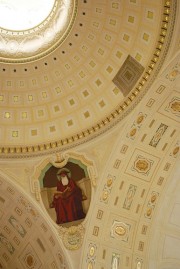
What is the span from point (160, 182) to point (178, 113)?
268 centimetres

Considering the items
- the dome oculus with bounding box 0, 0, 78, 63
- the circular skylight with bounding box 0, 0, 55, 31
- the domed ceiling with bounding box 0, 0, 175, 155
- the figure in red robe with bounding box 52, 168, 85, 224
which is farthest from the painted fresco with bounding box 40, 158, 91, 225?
the circular skylight with bounding box 0, 0, 55, 31

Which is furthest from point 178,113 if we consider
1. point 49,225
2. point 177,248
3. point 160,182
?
point 49,225

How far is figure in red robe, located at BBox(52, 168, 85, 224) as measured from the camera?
15.7m

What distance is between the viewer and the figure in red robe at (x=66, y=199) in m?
15.7

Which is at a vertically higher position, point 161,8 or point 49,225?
point 161,8

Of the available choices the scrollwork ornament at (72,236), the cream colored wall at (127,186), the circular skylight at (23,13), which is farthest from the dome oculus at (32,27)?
the scrollwork ornament at (72,236)

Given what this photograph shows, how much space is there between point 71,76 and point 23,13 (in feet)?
10.6

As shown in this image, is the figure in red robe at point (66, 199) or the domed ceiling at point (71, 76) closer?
the domed ceiling at point (71, 76)

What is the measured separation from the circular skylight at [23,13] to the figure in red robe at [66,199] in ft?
18.4

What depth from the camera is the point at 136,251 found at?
16.0m

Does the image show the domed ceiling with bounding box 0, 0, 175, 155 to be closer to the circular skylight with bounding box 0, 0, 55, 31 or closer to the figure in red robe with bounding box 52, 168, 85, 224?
the circular skylight with bounding box 0, 0, 55, 31

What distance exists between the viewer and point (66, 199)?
52.0ft

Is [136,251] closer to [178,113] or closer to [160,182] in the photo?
[160,182]

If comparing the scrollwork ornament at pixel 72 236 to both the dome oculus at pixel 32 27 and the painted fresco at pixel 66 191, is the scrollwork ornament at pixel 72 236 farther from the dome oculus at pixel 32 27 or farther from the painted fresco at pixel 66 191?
the dome oculus at pixel 32 27
